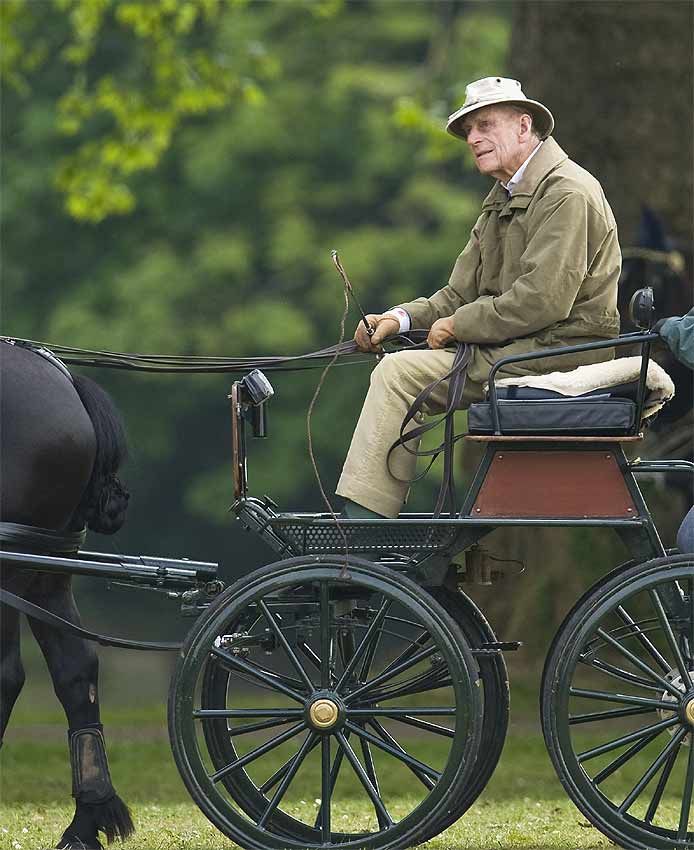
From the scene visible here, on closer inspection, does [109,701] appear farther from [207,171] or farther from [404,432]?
[207,171]

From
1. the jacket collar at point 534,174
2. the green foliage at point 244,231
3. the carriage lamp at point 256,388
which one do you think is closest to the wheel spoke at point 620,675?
the carriage lamp at point 256,388

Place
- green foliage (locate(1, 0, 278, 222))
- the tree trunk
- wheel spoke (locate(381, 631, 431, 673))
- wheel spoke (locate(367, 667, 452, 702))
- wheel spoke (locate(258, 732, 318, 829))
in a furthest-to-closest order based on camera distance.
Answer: green foliage (locate(1, 0, 278, 222)) < the tree trunk < wheel spoke (locate(381, 631, 431, 673)) < wheel spoke (locate(367, 667, 452, 702)) < wheel spoke (locate(258, 732, 318, 829))

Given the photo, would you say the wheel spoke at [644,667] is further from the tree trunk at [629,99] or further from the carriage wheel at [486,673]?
the tree trunk at [629,99]

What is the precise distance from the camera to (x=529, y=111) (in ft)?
17.2

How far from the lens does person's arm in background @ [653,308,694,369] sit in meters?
4.92

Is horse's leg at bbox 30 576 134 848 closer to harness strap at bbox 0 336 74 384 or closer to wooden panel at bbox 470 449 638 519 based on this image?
harness strap at bbox 0 336 74 384

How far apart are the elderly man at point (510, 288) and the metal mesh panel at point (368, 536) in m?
0.06

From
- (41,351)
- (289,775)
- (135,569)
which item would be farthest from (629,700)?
(41,351)

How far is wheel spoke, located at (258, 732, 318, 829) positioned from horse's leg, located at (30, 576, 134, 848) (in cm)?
75

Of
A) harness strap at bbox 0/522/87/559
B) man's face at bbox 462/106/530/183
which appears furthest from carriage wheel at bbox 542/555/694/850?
harness strap at bbox 0/522/87/559

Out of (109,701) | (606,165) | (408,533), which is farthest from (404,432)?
(109,701)

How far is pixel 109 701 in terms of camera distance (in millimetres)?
13125

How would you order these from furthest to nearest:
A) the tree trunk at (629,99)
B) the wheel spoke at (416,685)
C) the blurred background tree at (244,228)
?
A: the blurred background tree at (244,228) → the tree trunk at (629,99) → the wheel spoke at (416,685)

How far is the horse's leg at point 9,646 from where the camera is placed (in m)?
5.38
